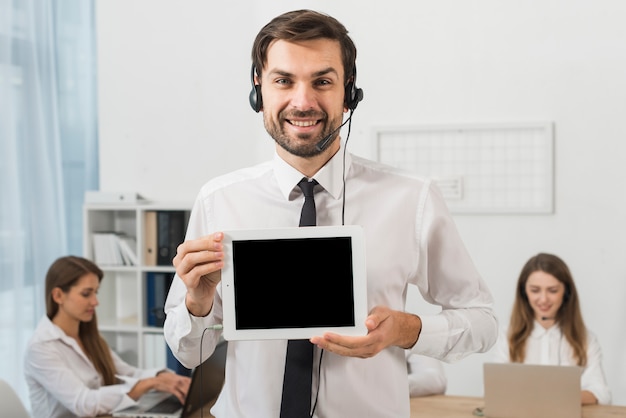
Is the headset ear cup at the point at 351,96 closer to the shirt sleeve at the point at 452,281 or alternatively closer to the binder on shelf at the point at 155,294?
the shirt sleeve at the point at 452,281

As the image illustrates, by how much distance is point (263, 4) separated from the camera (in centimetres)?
442

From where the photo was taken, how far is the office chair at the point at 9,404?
9.37 ft

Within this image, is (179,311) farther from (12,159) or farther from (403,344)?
(12,159)

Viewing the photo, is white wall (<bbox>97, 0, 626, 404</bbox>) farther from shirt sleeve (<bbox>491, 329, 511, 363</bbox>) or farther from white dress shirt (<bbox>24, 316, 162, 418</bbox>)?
white dress shirt (<bbox>24, 316, 162, 418</bbox>)

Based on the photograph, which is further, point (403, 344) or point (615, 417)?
point (615, 417)

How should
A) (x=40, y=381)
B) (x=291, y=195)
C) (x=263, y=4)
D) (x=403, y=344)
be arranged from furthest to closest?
(x=263, y=4), (x=40, y=381), (x=291, y=195), (x=403, y=344)

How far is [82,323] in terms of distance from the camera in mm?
3625

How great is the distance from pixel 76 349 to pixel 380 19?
2.31m

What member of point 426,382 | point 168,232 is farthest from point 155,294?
point 426,382

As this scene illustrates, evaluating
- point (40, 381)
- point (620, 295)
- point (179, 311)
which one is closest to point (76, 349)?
point (40, 381)

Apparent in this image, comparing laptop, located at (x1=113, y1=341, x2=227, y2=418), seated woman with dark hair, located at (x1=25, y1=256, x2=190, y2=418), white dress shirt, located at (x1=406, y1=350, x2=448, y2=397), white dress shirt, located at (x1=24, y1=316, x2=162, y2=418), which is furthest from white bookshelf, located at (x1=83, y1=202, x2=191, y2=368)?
white dress shirt, located at (x1=406, y1=350, x2=448, y2=397)

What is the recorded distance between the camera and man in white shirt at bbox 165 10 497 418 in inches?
61.9

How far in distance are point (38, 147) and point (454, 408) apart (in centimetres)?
278

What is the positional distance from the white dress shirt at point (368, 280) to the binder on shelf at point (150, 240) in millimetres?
2623
